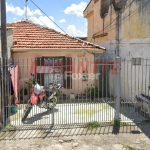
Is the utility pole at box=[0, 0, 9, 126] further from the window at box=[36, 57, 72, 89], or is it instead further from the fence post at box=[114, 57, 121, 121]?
the window at box=[36, 57, 72, 89]

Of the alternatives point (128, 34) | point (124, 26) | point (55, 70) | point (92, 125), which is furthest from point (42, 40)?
point (92, 125)

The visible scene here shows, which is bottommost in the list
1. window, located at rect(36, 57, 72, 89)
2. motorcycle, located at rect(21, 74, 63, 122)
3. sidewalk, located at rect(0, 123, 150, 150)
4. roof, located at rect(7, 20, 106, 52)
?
sidewalk, located at rect(0, 123, 150, 150)

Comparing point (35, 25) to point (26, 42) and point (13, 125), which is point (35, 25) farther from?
point (13, 125)

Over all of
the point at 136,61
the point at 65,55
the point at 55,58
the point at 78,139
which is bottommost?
the point at 78,139

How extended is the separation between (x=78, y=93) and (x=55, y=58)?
3863mm

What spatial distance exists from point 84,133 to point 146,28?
481 centimetres

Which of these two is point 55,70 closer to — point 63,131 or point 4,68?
point 4,68

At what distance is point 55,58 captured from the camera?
11555 mm

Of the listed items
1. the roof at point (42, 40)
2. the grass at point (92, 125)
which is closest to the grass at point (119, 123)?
the grass at point (92, 125)

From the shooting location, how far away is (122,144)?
588 cm

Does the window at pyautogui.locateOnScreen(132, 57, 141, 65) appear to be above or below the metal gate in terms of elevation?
above

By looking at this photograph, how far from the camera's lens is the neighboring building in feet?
28.3

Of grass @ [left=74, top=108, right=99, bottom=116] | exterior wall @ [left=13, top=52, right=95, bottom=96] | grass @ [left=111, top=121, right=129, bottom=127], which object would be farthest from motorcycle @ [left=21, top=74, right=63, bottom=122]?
exterior wall @ [left=13, top=52, right=95, bottom=96]

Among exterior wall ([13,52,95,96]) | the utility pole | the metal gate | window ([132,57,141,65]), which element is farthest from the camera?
exterior wall ([13,52,95,96])
